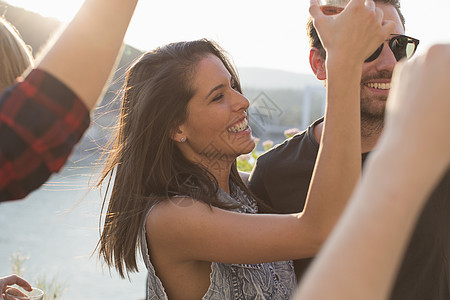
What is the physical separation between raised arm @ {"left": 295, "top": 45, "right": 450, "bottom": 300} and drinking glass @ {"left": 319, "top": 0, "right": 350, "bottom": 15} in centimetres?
110

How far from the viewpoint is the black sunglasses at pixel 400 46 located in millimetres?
1835

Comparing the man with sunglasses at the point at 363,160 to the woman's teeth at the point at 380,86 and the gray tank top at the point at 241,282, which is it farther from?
the gray tank top at the point at 241,282

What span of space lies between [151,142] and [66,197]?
4478 mm

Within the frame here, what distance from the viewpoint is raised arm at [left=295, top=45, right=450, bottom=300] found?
1.40ft

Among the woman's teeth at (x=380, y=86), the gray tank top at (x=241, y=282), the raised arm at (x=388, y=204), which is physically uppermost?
the raised arm at (x=388, y=204)

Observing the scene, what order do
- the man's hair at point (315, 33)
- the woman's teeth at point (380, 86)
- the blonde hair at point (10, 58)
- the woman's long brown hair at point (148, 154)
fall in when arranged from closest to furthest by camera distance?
the blonde hair at point (10, 58) → the woman's long brown hair at point (148, 154) → the woman's teeth at point (380, 86) → the man's hair at point (315, 33)

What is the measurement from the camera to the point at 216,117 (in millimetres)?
1747

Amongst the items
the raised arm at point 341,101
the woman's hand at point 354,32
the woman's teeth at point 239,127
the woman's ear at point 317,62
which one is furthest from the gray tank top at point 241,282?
the woman's hand at point 354,32

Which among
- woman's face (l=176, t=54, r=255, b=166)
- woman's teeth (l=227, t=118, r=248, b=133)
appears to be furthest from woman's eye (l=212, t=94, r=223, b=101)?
woman's teeth (l=227, t=118, r=248, b=133)

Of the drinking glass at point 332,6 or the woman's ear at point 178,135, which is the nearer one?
the drinking glass at point 332,6

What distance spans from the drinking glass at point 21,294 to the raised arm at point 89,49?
34.8 inches

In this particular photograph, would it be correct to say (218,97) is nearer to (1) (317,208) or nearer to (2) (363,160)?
(2) (363,160)

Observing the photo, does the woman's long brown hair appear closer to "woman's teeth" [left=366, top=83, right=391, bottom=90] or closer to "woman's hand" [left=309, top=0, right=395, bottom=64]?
"woman's teeth" [left=366, top=83, right=391, bottom=90]

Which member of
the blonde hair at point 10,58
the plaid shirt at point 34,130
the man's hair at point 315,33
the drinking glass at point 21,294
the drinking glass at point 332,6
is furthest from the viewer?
the man's hair at point 315,33
